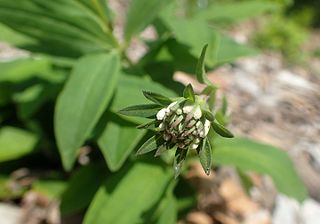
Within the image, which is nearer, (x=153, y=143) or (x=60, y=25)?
(x=153, y=143)

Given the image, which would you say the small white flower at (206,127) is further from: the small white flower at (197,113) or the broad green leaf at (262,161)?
the broad green leaf at (262,161)

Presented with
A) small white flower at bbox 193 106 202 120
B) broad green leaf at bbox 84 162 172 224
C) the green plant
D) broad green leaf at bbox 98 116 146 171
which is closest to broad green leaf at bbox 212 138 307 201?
the green plant

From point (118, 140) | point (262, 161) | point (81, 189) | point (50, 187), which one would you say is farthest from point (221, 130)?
point (50, 187)

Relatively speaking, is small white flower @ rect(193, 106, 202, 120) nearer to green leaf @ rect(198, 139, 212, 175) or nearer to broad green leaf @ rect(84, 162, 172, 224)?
green leaf @ rect(198, 139, 212, 175)

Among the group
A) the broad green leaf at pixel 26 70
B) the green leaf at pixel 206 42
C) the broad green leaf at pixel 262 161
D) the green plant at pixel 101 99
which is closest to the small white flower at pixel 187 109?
the green plant at pixel 101 99

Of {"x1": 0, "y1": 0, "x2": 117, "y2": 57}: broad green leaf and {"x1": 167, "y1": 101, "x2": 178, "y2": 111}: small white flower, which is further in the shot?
{"x1": 0, "y1": 0, "x2": 117, "y2": 57}: broad green leaf

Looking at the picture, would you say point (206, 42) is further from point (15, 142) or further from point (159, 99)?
point (15, 142)

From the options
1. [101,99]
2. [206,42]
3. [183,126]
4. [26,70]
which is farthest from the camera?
[26,70]

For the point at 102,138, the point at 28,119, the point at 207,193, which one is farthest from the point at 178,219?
the point at 28,119
